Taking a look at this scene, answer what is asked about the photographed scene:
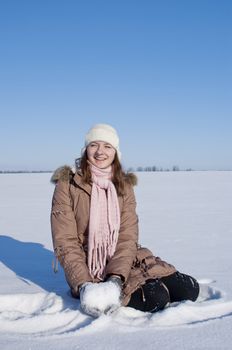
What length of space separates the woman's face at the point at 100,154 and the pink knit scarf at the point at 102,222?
41 mm

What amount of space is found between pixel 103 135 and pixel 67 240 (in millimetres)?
757

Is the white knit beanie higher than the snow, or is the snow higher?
the white knit beanie

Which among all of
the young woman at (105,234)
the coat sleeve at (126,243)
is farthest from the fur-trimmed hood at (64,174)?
the coat sleeve at (126,243)

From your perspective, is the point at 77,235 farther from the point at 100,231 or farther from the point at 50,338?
the point at 50,338

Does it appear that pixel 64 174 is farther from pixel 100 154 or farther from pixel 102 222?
pixel 102 222

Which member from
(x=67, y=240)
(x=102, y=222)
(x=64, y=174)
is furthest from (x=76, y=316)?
(x=64, y=174)

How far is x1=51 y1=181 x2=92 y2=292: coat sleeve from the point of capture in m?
2.64

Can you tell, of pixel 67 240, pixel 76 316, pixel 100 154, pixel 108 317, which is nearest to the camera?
pixel 108 317

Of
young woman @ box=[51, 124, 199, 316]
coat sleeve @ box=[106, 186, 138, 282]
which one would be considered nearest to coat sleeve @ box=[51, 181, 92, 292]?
young woman @ box=[51, 124, 199, 316]

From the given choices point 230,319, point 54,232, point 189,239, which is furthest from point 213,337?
point 189,239

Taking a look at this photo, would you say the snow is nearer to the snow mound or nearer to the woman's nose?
the snow mound

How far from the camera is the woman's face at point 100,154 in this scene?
2918mm

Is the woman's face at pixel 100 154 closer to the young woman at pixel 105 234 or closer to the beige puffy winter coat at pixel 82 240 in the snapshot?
the young woman at pixel 105 234

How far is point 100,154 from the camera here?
2910mm
